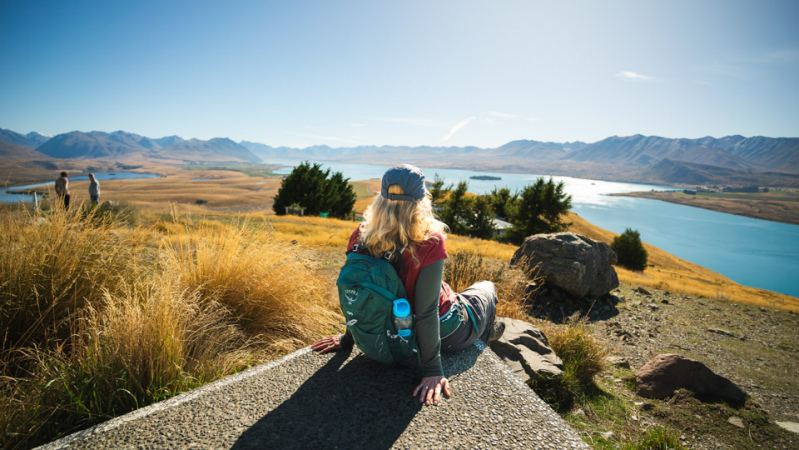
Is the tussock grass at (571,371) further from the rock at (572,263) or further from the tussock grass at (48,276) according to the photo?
the tussock grass at (48,276)

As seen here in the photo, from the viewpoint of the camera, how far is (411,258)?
2.08 m

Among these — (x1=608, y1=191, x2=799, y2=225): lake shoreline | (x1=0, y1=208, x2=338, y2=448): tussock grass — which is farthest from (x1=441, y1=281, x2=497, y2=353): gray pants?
(x1=608, y1=191, x2=799, y2=225): lake shoreline

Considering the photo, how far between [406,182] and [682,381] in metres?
4.26

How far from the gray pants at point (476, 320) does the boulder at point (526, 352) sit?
52 centimetres

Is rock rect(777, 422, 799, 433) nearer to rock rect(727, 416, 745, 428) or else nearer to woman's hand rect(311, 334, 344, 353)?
rock rect(727, 416, 745, 428)

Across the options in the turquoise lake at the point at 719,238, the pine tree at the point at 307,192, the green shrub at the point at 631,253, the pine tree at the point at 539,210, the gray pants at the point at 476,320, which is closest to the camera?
the gray pants at the point at 476,320

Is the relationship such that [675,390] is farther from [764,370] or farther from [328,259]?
[328,259]

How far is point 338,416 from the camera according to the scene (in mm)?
2002

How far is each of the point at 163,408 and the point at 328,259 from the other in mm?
6477

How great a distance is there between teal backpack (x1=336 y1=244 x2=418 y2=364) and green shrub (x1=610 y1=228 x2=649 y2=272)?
29.2 m

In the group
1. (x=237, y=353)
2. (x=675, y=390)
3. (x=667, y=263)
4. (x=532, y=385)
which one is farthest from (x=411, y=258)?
(x=667, y=263)

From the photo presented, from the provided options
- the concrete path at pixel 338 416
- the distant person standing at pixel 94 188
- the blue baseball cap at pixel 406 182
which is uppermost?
the blue baseball cap at pixel 406 182

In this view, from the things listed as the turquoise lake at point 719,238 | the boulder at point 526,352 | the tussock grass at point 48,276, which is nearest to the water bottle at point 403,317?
the boulder at point 526,352

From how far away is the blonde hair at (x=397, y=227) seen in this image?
205cm
